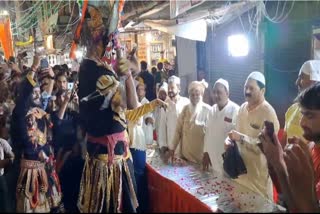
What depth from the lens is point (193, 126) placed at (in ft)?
14.0

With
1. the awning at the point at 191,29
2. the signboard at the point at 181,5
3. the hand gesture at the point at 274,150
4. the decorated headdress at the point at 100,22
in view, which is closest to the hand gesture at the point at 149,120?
the signboard at the point at 181,5

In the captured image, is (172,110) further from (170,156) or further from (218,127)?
(218,127)

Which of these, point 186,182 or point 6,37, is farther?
point 6,37

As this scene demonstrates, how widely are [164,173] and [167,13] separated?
5158mm

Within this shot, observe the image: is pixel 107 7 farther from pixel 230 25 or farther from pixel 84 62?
pixel 230 25

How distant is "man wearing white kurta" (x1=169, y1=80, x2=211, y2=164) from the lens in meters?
4.25

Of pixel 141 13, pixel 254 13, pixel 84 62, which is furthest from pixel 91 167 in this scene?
pixel 141 13

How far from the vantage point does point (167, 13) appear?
821 cm

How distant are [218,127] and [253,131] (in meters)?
0.54

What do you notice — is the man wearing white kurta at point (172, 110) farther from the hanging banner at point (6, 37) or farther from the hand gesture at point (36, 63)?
the hanging banner at point (6, 37)

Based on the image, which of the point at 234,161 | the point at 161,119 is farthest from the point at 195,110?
the point at 234,161

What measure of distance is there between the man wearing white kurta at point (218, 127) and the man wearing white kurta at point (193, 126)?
27 centimetres

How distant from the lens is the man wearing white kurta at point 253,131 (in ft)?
10.1

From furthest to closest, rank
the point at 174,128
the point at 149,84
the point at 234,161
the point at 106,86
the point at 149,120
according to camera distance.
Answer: the point at 149,84, the point at 149,120, the point at 174,128, the point at 234,161, the point at 106,86
